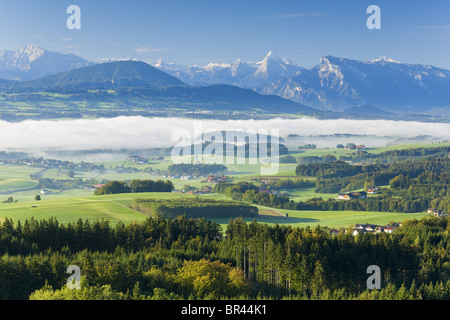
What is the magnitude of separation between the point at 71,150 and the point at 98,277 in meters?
153

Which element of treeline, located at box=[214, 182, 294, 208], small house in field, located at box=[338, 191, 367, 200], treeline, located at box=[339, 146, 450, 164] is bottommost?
small house in field, located at box=[338, 191, 367, 200]

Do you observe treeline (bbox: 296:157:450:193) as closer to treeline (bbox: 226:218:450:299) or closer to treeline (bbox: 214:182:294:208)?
treeline (bbox: 214:182:294:208)

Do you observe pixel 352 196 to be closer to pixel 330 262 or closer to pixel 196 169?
pixel 196 169

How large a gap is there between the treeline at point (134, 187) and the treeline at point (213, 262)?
128ft

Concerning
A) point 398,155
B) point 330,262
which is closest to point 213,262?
point 330,262

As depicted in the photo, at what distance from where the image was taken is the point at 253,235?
165ft

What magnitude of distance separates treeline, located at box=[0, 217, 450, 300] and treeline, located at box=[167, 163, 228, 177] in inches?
3145

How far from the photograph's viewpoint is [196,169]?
146 m

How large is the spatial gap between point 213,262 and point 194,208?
116 feet

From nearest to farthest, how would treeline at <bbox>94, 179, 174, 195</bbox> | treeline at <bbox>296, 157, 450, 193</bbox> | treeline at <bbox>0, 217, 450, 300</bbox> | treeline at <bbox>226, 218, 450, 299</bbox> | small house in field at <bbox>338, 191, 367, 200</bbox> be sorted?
treeline at <bbox>0, 217, 450, 300</bbox> → treeline at <bbox>226, 218, 450, 299</bbox> → treeline at <bbox>94, 179, 174, 195</bbox> → small house in field at <bbox>338, 191, 367, 200</bbox> → treeline at <bbox>296, 157, 450, 193</bbox>

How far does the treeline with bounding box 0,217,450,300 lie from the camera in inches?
1519

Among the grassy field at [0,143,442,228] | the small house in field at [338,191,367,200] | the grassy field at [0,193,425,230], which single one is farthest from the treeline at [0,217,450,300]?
the small house in field at [338,191,367,200]

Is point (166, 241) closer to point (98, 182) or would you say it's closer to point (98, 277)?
point (98, 277)
